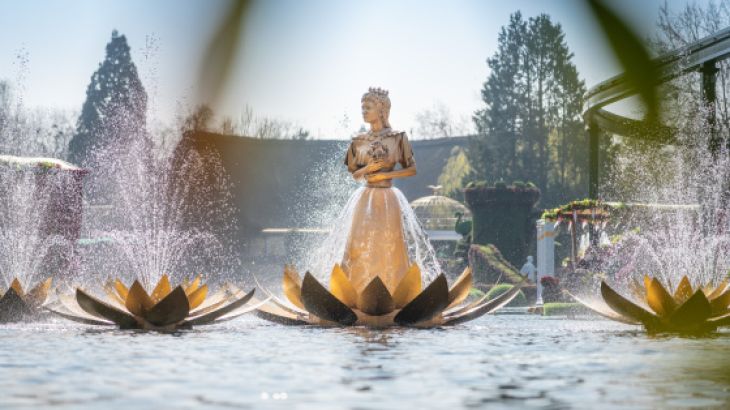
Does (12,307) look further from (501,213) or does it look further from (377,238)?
(501,213)

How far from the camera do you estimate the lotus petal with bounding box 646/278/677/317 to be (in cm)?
766

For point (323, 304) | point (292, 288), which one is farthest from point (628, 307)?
point (292, 288)

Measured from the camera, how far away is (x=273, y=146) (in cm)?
4450

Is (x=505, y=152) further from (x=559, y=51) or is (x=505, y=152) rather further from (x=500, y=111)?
(x=559, y=51)

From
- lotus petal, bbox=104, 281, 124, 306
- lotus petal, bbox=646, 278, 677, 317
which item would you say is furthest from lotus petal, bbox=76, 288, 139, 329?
lotus petal, bbox=646, 278, 677, 317

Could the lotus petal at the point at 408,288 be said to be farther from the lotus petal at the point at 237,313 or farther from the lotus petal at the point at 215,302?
the lotus petal at the point at 215,302

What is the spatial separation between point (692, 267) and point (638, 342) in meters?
6.31

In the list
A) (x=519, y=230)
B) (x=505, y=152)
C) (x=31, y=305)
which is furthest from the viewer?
(x=505, y=152)

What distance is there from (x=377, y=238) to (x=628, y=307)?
2210 mm

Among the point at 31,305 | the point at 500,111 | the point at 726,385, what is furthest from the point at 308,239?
the point at 726,385

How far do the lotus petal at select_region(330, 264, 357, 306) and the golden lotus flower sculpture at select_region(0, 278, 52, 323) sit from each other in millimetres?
2653

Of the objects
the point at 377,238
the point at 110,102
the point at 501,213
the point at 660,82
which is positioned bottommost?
the point at 377,238

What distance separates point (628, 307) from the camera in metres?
7.82

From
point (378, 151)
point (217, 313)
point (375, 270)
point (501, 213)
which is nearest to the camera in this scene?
point (217, 313)
